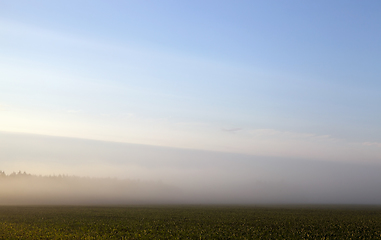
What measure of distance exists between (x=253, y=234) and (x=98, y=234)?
19819 millimetres

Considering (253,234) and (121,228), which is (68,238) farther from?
(253,234)

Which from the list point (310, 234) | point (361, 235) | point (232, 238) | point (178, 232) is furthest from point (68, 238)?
point (361, 235)

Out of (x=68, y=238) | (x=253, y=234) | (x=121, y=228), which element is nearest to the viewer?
(x=68, y=238)

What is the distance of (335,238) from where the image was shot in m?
39.5

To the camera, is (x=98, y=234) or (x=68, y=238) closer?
(x=68, y=238)

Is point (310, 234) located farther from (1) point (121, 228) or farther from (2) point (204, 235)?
(1) point (121, 228)

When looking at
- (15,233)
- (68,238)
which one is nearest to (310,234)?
(68,238)

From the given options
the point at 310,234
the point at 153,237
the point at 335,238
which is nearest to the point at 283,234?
the point at 310,234

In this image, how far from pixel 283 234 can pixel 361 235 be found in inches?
394

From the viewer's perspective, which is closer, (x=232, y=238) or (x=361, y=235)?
(x=232, y=238)

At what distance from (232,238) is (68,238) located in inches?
764

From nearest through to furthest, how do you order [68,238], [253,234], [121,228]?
[68,238]
[253,234]
[121,228]

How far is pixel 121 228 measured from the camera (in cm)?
4747

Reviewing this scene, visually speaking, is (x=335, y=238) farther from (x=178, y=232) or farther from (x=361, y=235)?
(x=178, y=232)
